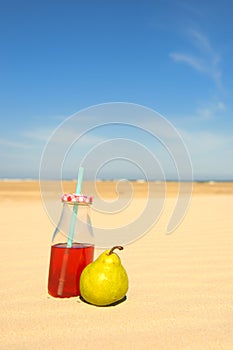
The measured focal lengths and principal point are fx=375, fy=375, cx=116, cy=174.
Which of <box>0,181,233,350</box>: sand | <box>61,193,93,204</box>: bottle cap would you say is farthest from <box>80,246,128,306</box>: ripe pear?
<box>61,193,93,204</box>: bottle cap

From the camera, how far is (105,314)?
6.39ft

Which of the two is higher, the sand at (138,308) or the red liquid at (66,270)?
the red liquid at (66,270)

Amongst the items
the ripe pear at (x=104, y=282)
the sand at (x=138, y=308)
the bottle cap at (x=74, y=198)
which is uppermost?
the bottle cap at (x=74, y=198)

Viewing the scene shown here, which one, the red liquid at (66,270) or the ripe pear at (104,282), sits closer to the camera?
the ripe pear at (104,282)

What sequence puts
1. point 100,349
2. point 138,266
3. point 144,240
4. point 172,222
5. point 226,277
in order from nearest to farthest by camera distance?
point 100,349, point 226,277, point 138,266, point 144,240, point 172,222

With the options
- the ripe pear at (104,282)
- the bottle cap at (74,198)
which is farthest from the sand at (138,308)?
the bottle cap at (74,198)

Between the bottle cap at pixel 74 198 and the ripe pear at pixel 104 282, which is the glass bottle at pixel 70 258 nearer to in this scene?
the bottle cap at pixel 74 198

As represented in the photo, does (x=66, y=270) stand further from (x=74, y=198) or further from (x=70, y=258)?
(x=74, y=198)

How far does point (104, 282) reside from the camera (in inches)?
79.4

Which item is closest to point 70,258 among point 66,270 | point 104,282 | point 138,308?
point 66,270

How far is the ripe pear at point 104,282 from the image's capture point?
201cm

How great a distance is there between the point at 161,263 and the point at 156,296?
0.87 m

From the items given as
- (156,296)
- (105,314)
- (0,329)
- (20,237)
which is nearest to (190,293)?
(156,296)

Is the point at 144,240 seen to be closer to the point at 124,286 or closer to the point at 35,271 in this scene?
the point at 35,271
